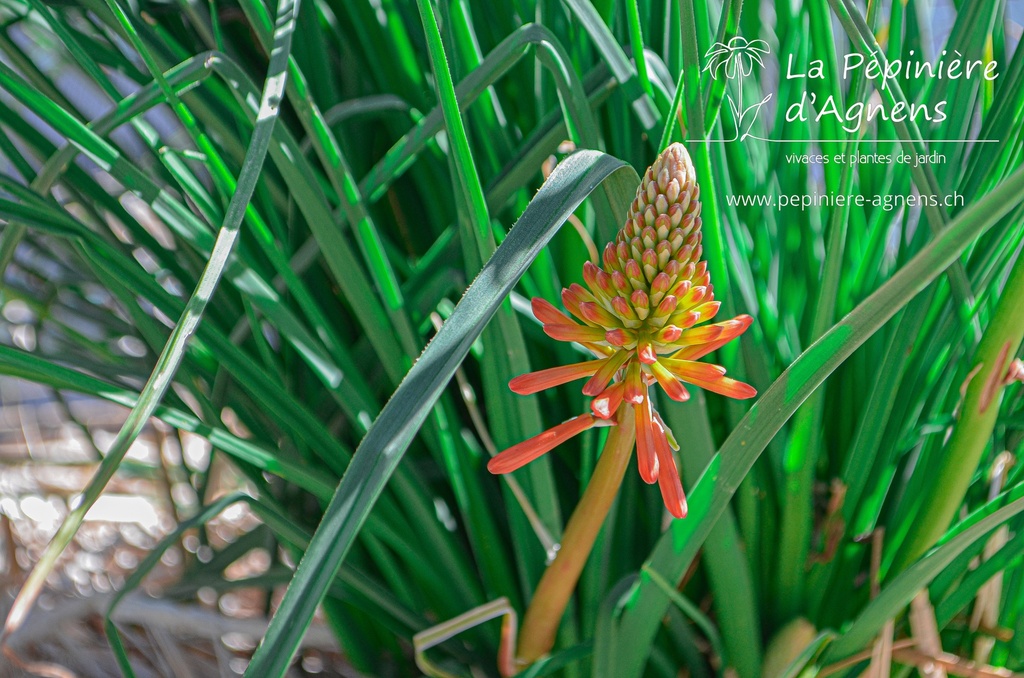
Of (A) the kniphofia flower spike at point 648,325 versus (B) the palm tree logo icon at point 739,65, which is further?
(B) the palm tree logo icon at point 739,65

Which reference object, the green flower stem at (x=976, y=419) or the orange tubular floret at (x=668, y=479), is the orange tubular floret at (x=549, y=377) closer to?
the orange tubular floret at (x=668, y=479)

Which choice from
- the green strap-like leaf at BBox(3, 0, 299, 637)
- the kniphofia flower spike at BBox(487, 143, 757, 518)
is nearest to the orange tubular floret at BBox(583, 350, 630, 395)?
the kniphofia flower spike at BBox(487, 143, 757, 518)

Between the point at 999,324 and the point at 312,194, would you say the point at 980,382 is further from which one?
the point at 312,194

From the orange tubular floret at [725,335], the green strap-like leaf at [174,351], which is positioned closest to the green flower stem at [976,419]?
the orange tubular floret at [725,335]

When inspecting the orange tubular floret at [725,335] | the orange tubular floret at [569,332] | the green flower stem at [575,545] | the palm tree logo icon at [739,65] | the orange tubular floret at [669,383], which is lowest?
the green flower stem at [575,545]

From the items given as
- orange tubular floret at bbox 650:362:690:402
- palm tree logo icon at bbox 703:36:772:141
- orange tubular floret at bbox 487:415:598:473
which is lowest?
orange tubular floret at bbox 487:415:598:473

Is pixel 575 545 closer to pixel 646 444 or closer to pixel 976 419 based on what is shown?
pixel 646 444

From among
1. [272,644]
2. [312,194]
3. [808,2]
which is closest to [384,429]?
[272,644]

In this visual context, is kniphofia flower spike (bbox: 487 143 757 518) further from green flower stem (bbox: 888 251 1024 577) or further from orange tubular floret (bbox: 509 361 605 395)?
green flower stem (bbox: 888 251 1024 577)
